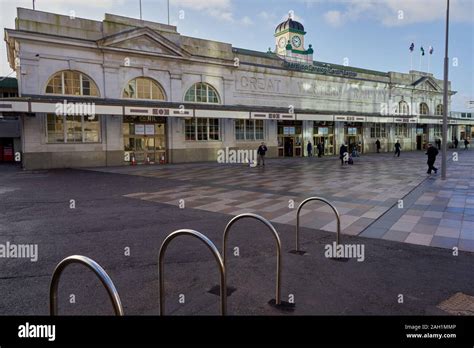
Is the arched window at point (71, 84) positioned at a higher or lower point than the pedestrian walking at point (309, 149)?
higher

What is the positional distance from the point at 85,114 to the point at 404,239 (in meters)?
22.9

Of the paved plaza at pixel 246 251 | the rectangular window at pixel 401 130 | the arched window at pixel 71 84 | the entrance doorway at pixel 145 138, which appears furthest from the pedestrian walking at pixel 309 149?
the paved plaza at pixel 246 251

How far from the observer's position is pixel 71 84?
24.7m

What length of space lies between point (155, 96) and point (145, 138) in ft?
12.0

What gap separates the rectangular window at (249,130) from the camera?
109 ft

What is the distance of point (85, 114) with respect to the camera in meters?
24.1

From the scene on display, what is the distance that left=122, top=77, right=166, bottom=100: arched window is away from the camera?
1069 inches

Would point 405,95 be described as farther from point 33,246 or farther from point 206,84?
point 33,246

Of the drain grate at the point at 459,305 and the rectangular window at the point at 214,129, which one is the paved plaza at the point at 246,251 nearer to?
the drain grate at the point at 459,305

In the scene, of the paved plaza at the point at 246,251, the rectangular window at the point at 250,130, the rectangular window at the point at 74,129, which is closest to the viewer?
the paved plaza at the point at 246,251

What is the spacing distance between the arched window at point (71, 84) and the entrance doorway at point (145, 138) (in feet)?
10.9

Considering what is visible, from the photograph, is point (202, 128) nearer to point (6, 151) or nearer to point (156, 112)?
point (156, 112)
